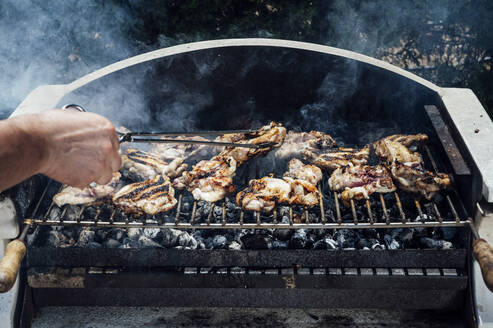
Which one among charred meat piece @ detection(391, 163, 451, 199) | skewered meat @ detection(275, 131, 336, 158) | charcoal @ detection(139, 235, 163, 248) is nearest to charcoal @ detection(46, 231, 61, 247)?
charcoal @ detection(139, 235, 163, 248)

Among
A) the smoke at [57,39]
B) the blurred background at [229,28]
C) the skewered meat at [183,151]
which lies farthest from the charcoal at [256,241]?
the smoke at [57,39]

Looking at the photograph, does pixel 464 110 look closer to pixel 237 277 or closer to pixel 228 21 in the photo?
pixel 237 277

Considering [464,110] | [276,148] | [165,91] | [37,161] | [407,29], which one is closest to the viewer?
[37,161]

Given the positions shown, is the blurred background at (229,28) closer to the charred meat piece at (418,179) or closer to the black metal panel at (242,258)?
the charred meat piece at (418,179)

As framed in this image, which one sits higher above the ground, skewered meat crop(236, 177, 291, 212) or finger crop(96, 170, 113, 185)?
finger crop(96, 170, 113, 185)

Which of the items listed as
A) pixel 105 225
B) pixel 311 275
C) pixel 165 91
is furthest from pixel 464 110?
pixel 105 225

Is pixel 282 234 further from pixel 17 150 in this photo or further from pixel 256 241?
pixel 17 150

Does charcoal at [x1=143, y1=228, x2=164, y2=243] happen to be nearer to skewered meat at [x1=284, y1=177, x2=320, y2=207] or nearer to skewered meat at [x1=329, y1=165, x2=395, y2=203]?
skewered meat at [x1=284, y1=177, x2=320, y2=207]
